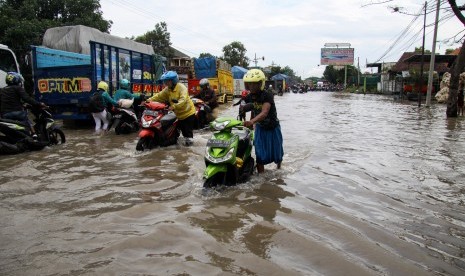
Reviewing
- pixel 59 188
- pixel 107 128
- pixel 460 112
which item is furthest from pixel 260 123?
pixel 460 112

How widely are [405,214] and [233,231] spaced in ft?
6.59

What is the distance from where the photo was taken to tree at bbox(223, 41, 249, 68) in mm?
65562

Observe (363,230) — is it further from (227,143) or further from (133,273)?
(133,273)

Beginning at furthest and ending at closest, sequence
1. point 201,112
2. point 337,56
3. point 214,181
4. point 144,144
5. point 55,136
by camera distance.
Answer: point 337,56, point 201,112, point 55,136, point 144,144, point 214,181

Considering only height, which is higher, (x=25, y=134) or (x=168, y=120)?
(x=168, y=120)

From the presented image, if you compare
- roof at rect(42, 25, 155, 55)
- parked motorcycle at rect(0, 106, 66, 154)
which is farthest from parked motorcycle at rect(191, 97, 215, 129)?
roof at rect(42, 25, 155, 55)

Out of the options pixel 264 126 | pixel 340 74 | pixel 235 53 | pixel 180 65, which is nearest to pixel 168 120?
pixel 264 126

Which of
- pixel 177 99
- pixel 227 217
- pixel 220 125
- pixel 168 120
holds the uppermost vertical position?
pixel 177 99

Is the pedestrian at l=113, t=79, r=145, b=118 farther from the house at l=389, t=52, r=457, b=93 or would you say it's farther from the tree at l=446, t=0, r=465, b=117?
the house at l=389, t=52, r=457, b=93

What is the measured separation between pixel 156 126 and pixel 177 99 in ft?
2.33

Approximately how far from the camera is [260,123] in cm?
572

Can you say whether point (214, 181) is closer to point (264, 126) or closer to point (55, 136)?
point (264, 126)

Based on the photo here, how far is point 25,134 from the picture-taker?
7617 mm

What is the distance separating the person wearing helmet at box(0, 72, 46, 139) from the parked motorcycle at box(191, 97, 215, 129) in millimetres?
4423
